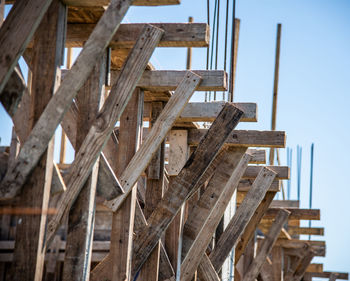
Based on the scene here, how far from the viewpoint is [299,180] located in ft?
66.5

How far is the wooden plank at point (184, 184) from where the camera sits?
6.21 metres

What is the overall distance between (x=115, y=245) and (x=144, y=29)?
1.83m

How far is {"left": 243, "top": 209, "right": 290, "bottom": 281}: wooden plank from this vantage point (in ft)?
36.9

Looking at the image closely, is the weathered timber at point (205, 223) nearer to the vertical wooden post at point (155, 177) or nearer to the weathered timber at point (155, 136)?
the vertical wooden post at point (155, 177)

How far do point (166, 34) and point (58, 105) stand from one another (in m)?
1.44

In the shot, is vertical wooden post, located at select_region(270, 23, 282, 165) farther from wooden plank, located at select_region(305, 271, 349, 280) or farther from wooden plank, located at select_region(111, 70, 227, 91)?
wooden plank, located at select_region(111, 70, 227, 91)

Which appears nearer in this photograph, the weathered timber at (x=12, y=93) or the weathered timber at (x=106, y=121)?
the weathered timber at (x=12, y=93)

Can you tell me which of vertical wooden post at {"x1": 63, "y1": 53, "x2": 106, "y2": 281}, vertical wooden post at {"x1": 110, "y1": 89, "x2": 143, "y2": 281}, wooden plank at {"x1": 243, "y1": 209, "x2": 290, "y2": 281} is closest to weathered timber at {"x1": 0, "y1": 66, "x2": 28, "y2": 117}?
vertical wooden post at {"x1": 63, "y1": 53, "x2": 106, "y2": 281}

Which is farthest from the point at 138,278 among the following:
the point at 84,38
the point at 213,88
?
the point at 84,38


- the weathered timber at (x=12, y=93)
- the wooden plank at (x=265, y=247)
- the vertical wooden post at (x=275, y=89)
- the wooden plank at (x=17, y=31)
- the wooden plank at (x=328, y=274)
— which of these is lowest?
the wooden plank at (x=328, y=274)

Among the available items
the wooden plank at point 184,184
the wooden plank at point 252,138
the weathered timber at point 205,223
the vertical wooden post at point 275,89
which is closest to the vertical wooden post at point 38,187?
the wooden plank at point 184,184

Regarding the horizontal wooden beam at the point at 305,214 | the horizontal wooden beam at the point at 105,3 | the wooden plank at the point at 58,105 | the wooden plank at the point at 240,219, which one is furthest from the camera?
the horizontal wooden beam at the point at 305,214

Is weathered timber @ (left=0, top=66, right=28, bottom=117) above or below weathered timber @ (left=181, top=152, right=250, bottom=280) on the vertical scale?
above

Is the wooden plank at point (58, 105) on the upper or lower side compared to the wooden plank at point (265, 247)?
upper
